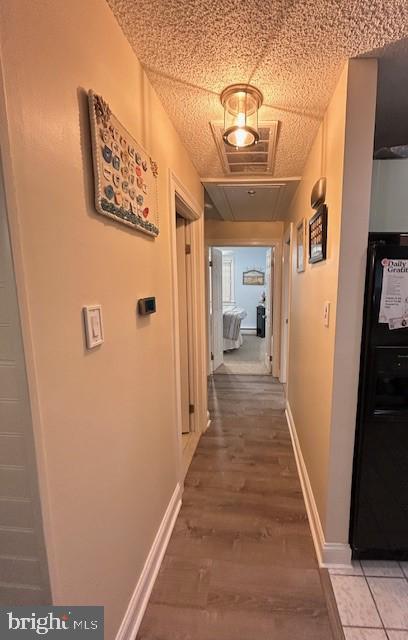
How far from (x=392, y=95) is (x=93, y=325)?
1785 mm

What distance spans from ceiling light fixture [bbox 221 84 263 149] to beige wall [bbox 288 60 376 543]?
0.37m

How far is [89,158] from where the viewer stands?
0.85 m

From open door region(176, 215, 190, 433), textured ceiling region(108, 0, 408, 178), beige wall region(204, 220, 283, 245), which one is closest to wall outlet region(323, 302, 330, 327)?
textured ceiling region(108, 0, 408, 178)

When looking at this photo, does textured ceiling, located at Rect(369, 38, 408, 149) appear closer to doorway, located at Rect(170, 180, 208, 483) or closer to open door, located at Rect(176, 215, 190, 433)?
doorway, located at Rect(170, 180, 208, 483)

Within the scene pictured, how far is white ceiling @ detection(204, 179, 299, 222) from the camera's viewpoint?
2.52 metres

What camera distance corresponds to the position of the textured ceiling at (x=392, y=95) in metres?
1.14

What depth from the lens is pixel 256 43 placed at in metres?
1.09

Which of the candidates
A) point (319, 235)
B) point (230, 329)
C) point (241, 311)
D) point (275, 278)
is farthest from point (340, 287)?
point (241, 311)

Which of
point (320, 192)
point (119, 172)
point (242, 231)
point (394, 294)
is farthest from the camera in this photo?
point (242, 231)

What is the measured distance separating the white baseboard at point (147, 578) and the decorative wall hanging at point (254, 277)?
259 inches

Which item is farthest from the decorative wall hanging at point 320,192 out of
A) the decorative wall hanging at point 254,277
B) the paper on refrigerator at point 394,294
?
the decorative wall hanging at point 254,277

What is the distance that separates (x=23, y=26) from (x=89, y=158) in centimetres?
29

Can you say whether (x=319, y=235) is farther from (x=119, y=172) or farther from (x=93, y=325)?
(x=93, y=325)

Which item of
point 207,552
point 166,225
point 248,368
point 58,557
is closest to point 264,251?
point 248,368
